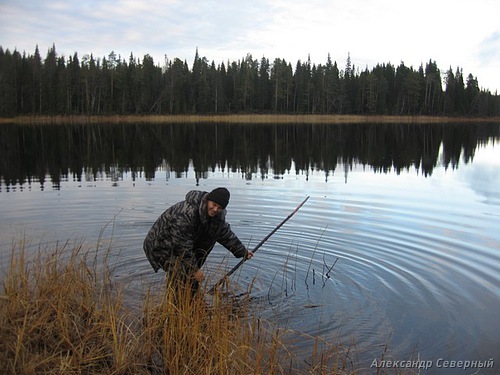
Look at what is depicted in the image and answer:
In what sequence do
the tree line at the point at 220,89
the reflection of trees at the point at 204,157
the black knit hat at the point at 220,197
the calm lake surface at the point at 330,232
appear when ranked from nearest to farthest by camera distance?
the black knit hat at the point at 220,197
the calm lake surface at the point at 330,232
the reflection of trees at the point at 204,157
the tree line at the point at 220,89

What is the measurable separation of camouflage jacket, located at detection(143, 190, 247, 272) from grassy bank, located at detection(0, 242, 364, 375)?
2.05ft

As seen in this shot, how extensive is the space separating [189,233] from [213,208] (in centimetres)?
49

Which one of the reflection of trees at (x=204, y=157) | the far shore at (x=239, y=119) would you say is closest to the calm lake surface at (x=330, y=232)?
the reflection of trees at (x=204, y=157)

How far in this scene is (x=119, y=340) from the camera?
455cm

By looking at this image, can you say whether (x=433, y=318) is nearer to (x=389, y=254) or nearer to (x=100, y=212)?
(x=389, y=254)

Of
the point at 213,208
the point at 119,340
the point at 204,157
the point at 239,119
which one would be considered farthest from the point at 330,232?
the point at 239,119

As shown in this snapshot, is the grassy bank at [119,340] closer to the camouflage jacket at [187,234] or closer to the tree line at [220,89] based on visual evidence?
the camouflage jacket at [187,234]

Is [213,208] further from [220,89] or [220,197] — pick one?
[220,89]

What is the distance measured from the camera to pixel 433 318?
684 cm

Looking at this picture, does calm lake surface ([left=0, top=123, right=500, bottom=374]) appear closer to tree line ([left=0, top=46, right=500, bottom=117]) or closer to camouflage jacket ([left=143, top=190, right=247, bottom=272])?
camouflage jacket ([left=143, top=190, right=247, bottom=272])

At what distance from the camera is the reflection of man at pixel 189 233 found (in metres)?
5.74

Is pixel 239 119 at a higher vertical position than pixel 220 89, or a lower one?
lower

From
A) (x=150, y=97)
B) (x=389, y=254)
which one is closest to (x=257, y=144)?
(x=389, y=254)

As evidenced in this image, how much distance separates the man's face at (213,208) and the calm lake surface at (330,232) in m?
1.18
